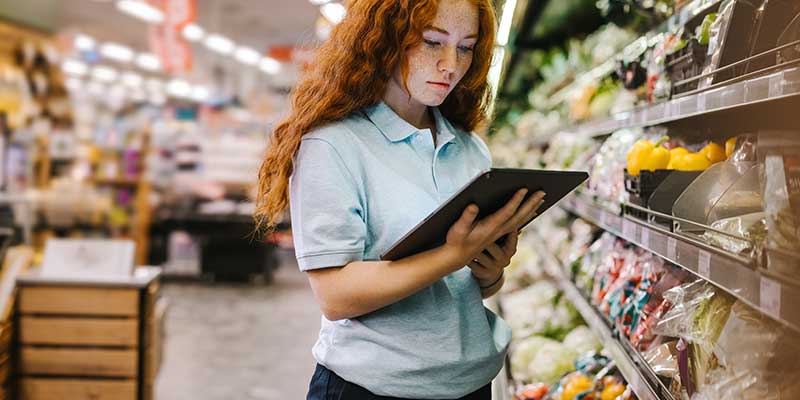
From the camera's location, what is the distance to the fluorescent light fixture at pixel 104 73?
718 inches

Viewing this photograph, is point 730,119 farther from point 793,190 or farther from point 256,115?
point 256,115

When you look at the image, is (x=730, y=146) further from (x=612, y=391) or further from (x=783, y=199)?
(x=612, y=391)

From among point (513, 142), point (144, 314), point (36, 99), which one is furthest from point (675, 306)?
point (36, 99)

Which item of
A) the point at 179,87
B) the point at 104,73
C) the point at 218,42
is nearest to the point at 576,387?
the point at 218,42

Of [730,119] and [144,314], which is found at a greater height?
[730,119]

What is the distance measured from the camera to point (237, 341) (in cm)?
575

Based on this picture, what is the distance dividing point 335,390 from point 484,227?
1.55 feet

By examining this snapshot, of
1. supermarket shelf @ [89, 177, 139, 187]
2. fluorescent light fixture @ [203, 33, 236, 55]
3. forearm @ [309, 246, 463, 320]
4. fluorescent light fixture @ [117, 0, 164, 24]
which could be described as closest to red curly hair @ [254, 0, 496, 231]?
forearm @ [309, 246, 463, 320]

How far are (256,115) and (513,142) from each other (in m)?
10.7

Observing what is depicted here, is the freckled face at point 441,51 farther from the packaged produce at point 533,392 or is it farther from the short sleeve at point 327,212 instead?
the packaged produce at point 533,392

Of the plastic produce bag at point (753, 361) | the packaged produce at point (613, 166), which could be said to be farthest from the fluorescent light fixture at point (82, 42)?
the plastic produce bag at point (753, 361)

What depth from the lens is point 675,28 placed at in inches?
78.0

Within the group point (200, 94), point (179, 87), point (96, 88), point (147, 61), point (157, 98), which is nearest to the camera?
point (147, 61)

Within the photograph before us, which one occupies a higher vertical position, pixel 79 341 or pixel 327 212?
pixel 327 212
